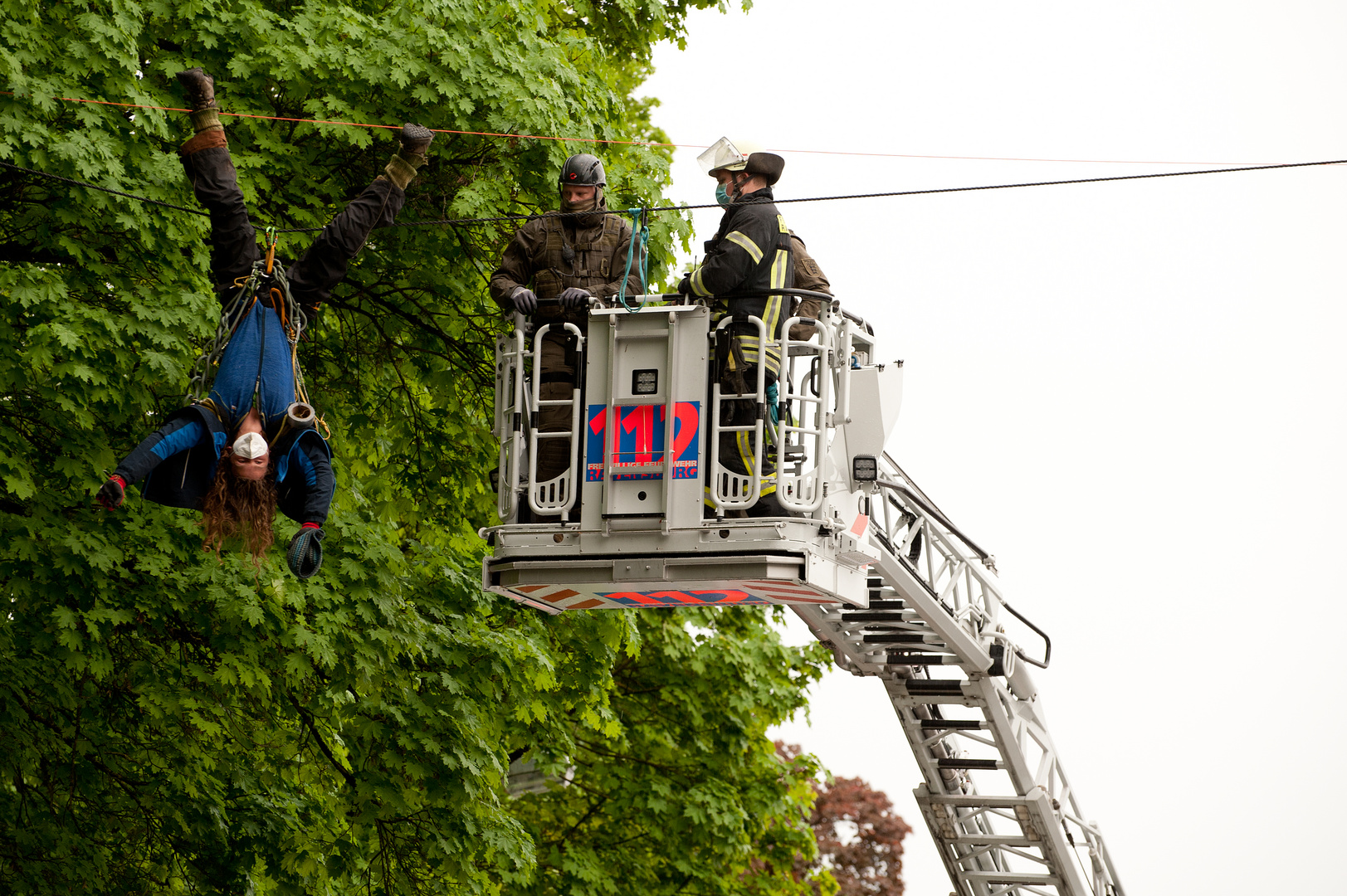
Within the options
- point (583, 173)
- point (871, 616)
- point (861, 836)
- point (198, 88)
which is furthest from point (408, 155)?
point (861, 836)

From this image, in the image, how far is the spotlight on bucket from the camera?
8906mm

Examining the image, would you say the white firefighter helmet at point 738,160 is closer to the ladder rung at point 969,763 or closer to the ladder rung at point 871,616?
the ladder rung at point 871,616

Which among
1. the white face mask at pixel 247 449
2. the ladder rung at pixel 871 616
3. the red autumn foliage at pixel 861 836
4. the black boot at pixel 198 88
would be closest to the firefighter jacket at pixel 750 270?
the white face mask at pixel 247 449

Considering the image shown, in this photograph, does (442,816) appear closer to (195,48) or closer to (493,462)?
(493,462)

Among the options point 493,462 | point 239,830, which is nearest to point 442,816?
point 239,830

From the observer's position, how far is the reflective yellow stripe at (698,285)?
32.7 ft

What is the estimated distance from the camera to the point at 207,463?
8.96m

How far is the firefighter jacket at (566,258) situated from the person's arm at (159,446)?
90.5 inches

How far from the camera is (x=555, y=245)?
1060 cm

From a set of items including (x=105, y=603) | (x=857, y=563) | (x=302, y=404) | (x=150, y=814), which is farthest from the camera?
(x=150, y=814)

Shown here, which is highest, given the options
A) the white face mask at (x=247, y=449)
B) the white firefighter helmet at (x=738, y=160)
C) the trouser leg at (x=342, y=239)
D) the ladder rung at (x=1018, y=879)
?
the white firefighter helmet at (x=738, y=160)

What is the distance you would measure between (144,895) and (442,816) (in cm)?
222

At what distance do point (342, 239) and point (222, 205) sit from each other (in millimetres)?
634

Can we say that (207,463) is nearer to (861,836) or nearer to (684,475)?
(684,475)
